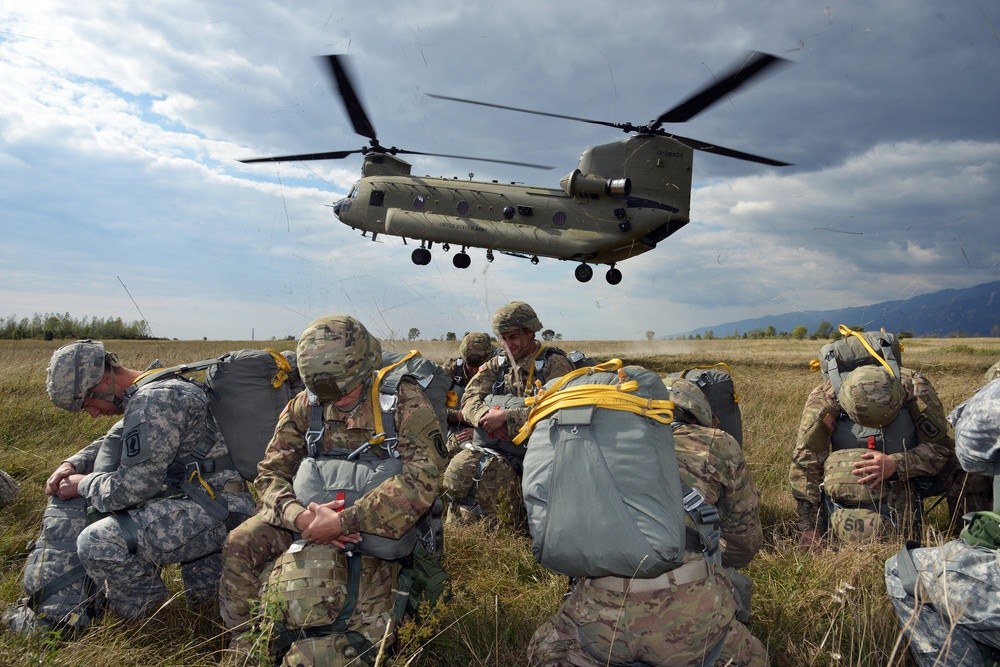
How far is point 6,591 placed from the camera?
3.86 metres

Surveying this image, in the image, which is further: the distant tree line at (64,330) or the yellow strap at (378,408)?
the distant tree line at (64,330)

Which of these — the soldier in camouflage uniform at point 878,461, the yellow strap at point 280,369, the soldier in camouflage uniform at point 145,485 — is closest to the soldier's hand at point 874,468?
the soldier in camouflage uniform at point 878,461

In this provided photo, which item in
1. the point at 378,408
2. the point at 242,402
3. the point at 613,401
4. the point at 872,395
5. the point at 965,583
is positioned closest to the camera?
the point at 613,401

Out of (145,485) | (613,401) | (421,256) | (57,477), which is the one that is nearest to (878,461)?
(613,401)

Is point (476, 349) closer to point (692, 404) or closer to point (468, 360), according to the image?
point (468, 360)

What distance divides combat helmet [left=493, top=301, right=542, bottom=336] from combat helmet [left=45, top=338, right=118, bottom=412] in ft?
11.3

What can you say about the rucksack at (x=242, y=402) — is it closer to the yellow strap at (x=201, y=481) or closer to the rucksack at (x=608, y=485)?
the yellow strap at (x=201, y=481)

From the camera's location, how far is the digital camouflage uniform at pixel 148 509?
3596 millimetres

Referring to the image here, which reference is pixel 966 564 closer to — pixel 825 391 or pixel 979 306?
A: pixel 825 391

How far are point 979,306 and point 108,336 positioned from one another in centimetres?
4481

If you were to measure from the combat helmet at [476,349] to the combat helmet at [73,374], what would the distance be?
487cm

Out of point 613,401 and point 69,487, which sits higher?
point 613,401

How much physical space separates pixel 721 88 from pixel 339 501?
14.4 meters

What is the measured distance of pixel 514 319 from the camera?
20.0 ft
